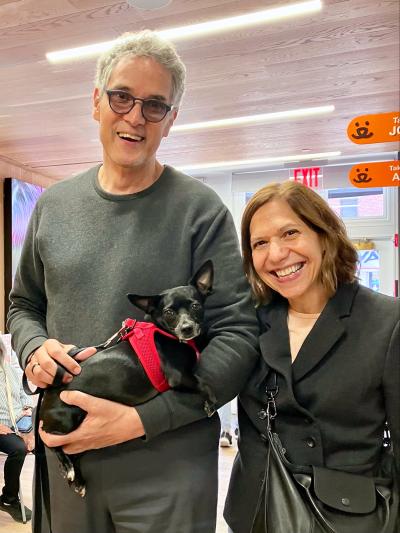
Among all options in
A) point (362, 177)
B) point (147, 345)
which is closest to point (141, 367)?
point (147, 345)

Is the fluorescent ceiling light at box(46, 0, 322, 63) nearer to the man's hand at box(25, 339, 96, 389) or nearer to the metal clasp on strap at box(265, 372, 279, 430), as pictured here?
the man's hand at box(25, 339, 96, 389)

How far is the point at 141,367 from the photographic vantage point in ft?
3.12

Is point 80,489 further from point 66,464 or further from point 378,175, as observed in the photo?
point 378,175

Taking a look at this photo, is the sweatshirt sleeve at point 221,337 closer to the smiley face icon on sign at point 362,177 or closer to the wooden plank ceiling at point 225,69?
the smiley face icon on sign at point 362,177

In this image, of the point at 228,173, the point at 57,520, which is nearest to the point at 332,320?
the point at 57,520

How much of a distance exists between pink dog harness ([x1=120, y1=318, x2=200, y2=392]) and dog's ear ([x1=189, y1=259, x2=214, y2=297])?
115 millimetres

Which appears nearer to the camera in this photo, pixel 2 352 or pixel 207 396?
pixel 207 396

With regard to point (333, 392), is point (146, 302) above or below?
above

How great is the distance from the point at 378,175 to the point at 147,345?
1280 millimetres

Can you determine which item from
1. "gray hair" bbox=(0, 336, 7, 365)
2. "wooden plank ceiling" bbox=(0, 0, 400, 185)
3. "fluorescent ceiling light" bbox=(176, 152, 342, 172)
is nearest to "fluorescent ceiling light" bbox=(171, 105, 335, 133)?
"wooden plank ceiling" bbox=(0, 0, 400, 185)

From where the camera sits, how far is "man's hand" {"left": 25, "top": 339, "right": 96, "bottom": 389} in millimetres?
945

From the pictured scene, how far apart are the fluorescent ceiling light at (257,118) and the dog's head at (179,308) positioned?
2.92m

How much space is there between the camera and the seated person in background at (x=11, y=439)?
3.09 metres

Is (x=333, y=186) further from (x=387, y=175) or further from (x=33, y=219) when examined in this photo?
(x=33, y=219)
